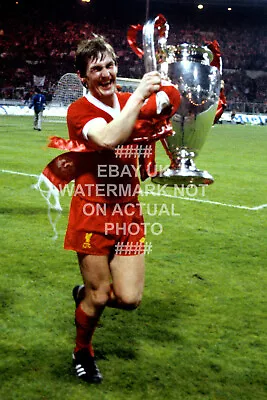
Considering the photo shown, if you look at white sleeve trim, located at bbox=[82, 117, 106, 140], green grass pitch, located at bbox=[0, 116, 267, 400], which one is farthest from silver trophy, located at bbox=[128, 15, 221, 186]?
green grass pitch, located at bbox=[0, 116, 267, 400]

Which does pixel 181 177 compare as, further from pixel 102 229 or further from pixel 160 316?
pixel 160 316

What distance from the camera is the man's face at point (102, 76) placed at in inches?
102

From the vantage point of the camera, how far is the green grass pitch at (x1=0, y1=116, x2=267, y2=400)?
2.91 m

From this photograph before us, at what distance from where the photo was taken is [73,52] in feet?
124

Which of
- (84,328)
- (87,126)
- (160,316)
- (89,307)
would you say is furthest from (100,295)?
(160,316)

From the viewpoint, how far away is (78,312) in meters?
3.02

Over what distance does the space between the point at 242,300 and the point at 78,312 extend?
1594mm

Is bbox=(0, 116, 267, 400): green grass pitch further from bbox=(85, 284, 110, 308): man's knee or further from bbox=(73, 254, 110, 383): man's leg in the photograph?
bbox=(85, 284, 110, 308): man's knee

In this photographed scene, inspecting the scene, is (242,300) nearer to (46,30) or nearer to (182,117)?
(182,117)

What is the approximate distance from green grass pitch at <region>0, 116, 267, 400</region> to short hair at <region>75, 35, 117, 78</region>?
1.42 ft

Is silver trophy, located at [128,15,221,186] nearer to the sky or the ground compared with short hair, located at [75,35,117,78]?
nearer to the ground

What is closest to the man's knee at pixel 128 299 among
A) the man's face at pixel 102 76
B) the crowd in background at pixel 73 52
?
the man's face at pixel 102 76

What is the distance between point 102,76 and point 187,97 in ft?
1.53

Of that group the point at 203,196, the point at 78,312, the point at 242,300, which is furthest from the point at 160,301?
the point at 203,196
